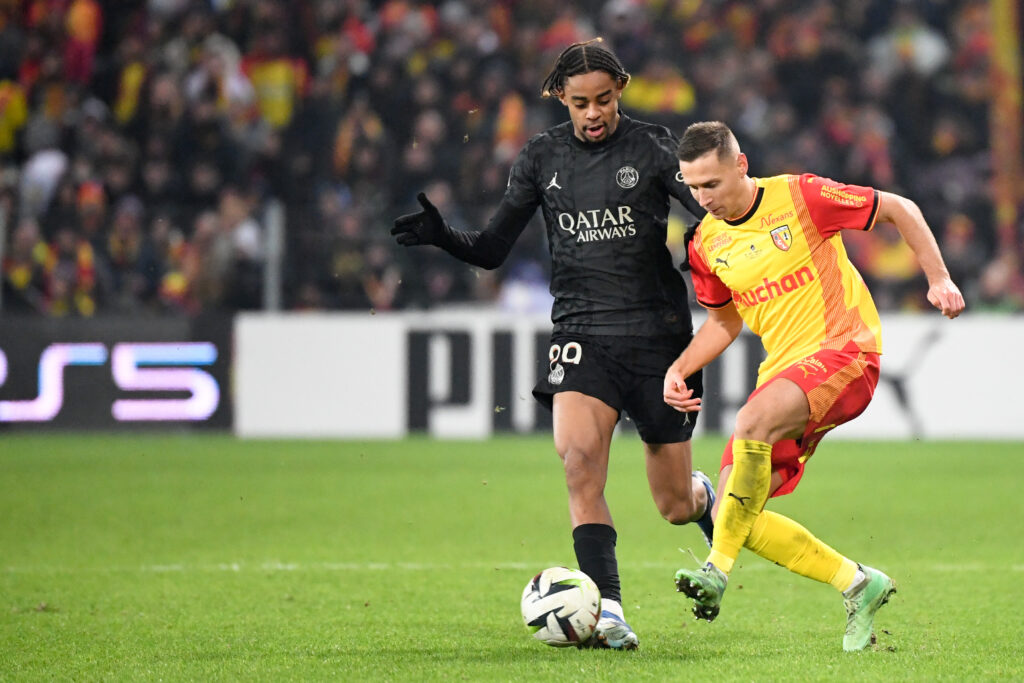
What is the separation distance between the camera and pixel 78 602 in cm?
616

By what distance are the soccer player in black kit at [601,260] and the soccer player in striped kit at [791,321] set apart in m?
0.30

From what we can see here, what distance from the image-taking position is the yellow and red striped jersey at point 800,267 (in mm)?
5023

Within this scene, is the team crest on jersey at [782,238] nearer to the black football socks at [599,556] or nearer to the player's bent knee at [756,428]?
the player's bent knee at [756,428]

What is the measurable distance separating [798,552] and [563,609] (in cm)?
80

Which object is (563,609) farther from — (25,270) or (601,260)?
(25,270)

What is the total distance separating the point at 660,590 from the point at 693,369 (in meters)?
1.63

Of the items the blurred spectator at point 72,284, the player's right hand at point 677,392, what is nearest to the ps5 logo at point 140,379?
the blurred spectator at point 72,284

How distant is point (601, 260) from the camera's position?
5.49 metres

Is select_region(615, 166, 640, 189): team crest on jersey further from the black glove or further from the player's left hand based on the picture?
the player's left hand

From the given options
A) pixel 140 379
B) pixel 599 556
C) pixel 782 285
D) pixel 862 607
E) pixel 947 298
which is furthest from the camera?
pixel 140 379

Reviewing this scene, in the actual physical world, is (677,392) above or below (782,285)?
below

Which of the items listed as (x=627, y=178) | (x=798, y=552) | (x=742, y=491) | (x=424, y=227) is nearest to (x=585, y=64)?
(x=627, y=178)

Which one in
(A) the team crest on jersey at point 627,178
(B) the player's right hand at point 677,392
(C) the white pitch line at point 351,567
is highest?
(A) the team crest on jersey at point 627,178

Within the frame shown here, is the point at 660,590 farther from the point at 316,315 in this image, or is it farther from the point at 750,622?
the point at 316,315
